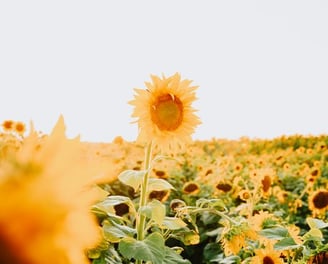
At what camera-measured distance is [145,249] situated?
1.49 m

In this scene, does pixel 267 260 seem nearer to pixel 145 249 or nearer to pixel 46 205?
pixel 145 249

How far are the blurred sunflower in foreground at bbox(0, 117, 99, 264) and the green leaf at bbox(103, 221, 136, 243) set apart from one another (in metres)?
1.08

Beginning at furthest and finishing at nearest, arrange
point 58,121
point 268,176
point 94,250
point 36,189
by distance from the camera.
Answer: point 268,176, point 94,250, point 58,121, point 36,189

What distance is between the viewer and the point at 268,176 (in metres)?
3.67

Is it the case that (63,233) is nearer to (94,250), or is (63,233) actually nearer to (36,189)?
(36,189)

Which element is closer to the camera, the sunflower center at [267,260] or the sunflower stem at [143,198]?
the sunflower stem at [143,198]

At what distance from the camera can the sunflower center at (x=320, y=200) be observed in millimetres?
3871

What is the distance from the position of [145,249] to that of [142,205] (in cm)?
24

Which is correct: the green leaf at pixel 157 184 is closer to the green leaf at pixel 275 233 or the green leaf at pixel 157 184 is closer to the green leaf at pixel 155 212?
the green leaf at pixel 155 212

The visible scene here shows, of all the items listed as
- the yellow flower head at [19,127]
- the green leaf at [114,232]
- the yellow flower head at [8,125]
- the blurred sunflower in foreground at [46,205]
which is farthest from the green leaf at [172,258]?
the yellow flower head at [8,125]

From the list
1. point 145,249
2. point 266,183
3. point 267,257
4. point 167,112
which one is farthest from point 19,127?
point 145,249

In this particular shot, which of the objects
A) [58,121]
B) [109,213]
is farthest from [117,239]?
[58,121]

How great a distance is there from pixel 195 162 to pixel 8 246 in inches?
221

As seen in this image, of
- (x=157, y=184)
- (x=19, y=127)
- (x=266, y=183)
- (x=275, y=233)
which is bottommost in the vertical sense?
(x=275, y=233)
